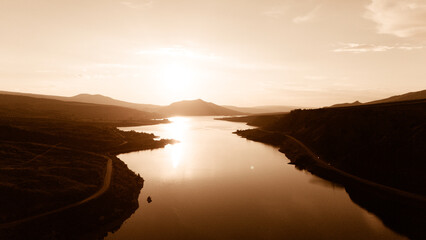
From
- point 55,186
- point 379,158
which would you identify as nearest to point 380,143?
point 379,158

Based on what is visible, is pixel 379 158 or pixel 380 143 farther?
pixel 380 143

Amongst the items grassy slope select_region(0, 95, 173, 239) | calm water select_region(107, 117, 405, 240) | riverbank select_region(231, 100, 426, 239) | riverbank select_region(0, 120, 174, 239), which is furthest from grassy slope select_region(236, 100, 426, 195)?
grassy slope select_region(0, 95, 173, 239)

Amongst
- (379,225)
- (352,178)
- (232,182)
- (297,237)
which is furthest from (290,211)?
(352,178)

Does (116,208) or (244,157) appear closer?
(116,208)


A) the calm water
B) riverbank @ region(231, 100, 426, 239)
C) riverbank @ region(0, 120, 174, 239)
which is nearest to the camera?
riverbank @ region(0, 120, 174, 239)

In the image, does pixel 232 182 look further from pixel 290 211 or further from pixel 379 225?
pixel 379 225

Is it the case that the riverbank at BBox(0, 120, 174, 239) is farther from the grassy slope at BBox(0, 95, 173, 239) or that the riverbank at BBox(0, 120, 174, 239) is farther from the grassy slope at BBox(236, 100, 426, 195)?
the grassy slope at BBox(236, 100, 426, 195)

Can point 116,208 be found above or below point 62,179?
below

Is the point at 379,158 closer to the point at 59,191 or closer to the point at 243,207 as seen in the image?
the point at 243,207

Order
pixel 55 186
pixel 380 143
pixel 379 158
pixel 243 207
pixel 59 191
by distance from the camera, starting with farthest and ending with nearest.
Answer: pixel 380 143
pixel 379 158
pixel 243 207
pixel 55 186
pixel 59 191
